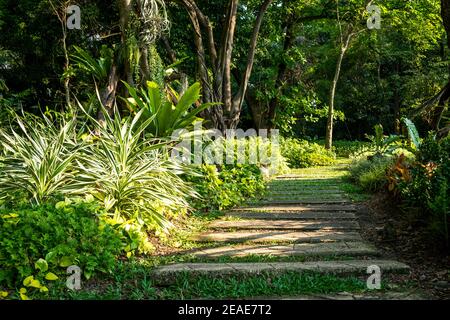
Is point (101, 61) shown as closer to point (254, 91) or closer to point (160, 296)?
point (160, 296)

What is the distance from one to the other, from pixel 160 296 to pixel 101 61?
16.6 feet

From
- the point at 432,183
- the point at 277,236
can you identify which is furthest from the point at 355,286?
the point at 432,183

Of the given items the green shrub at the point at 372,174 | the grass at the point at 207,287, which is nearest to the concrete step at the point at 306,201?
the green shrub at the point at 372,174

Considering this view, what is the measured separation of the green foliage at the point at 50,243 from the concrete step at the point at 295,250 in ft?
2.83

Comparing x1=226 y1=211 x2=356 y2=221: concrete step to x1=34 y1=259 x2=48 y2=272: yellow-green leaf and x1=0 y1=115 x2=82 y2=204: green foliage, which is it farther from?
x1=34 y1=259 x2=48 y2=272: yellow-green leaf

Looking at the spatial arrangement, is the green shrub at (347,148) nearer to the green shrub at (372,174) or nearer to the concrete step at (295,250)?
the green shrub at (372,174)

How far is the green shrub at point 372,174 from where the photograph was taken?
22.2ft

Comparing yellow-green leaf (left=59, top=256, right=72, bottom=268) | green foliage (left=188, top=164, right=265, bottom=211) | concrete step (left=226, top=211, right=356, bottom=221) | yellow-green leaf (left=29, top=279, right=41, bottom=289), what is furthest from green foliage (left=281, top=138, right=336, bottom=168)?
yellow-green leaf (left=29, top=279, right=41, bottom=289)

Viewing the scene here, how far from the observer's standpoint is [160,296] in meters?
2.98

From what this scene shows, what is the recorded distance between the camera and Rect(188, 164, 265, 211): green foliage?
219 inches

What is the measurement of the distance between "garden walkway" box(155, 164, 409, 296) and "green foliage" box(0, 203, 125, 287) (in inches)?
19.0

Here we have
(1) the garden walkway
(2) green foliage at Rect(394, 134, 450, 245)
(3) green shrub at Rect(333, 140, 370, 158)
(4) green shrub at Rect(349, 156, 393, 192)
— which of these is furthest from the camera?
(3) green shrub at Rect(333, 140, 370, 158)

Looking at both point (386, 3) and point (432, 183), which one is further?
point (386, 3)

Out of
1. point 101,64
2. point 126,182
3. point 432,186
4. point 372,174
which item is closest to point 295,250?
point 432,186
